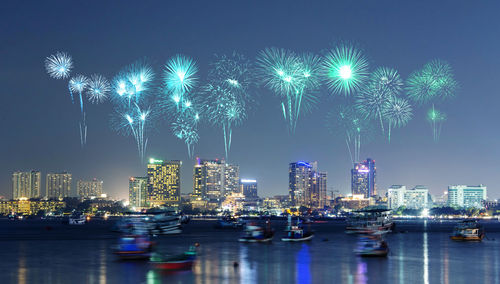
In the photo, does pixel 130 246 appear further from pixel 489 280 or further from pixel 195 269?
pixel 489 280

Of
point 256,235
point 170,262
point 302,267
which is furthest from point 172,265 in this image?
point 256,235

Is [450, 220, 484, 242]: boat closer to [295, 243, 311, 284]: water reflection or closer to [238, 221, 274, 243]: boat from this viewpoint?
[238, 221, 274, 243]: boat

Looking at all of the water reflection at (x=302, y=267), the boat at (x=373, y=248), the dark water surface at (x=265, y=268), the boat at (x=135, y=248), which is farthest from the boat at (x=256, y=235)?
the boat at (x=135, y=248)

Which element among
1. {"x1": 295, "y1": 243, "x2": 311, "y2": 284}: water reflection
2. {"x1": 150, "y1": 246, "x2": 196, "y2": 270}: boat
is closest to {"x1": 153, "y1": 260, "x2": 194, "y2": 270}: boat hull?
{"x1": 150, "y1": 246, "x2": 196, "y2": 270}: boat

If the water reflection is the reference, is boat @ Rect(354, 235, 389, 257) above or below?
above

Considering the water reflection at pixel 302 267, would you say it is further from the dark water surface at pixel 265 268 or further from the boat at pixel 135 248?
the boat at pixel 135 248

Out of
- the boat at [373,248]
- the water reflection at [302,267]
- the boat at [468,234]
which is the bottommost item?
the boat at [468,234]
